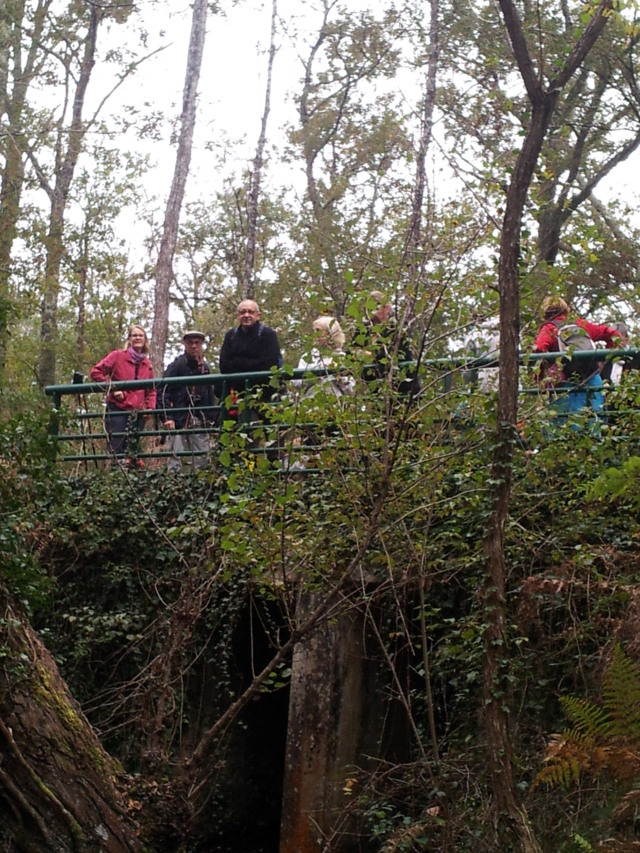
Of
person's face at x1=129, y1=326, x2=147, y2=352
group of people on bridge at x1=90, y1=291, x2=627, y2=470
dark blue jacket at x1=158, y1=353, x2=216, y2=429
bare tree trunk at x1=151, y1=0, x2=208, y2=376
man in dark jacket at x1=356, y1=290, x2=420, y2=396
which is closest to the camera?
man in dark jacket at x1=356, y1=290, x2=420, y2=396

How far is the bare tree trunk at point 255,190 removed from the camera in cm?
1862

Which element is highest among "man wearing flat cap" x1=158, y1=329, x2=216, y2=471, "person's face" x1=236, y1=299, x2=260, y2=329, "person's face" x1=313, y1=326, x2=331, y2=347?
"person's face" x1=236, y1=299, x2=260, y2=329

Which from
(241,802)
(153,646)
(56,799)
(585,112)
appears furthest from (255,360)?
(585,112)

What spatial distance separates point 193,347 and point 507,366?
5292 mm

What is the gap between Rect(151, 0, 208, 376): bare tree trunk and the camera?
1777 centimetres

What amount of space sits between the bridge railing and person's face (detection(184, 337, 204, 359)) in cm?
45

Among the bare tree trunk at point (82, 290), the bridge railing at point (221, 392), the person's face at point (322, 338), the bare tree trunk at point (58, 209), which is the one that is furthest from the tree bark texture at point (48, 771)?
the bare tree trunk at point (82, 290)

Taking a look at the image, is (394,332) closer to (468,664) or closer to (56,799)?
(468,664)

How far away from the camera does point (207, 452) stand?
389 inches

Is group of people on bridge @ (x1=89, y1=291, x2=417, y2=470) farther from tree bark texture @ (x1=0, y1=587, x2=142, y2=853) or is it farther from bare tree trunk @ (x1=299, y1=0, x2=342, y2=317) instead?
bare tree trunk @ (x1=299, y1=0, x2=342, y2=317)

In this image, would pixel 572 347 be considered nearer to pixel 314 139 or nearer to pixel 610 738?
pixel 610 738

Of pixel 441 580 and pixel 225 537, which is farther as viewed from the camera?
pixel 441 580

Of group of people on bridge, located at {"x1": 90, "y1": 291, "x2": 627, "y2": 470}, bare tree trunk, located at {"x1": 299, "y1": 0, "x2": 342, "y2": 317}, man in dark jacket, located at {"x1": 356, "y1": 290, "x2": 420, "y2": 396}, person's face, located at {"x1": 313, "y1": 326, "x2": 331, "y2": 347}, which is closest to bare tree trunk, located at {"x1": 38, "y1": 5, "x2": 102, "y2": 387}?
bare tree trunk, located at {"x1": 299, "y1": 0, "x2": 342, "y2": 317}

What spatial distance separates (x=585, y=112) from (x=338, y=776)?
14828 millimetres
